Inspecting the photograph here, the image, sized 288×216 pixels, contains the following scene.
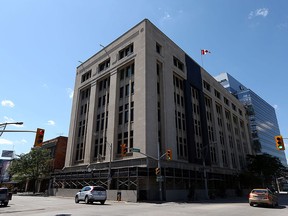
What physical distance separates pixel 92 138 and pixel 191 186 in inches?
770

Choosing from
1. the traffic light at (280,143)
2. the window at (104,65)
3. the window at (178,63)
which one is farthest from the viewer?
the window at (104,65)

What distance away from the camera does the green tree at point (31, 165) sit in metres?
54.1

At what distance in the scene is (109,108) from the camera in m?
42.5

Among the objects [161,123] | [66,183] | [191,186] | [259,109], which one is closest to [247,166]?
[191,186]

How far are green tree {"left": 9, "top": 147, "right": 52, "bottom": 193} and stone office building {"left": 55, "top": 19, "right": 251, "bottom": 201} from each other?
11422 mm

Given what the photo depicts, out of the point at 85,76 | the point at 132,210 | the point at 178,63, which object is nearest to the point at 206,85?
the point at 178,63

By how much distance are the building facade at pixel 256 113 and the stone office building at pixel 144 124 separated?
2120 inches

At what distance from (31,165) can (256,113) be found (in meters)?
95.6

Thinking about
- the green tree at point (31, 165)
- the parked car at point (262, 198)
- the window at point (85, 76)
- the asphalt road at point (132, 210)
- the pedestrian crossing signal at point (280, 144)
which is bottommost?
the asphalt road at point (132, 210)

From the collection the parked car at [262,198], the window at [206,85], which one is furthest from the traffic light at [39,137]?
the window at [206,85]

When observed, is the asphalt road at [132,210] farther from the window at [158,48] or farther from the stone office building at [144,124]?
the window at [158,48]

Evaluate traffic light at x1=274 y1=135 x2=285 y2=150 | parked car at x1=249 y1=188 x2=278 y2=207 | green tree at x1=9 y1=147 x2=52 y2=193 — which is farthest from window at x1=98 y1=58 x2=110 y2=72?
parked car at x1=249 y1=188 x2=278 y2=207

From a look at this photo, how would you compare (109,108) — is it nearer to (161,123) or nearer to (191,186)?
(161,123)

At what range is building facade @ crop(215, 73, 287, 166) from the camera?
104 m
